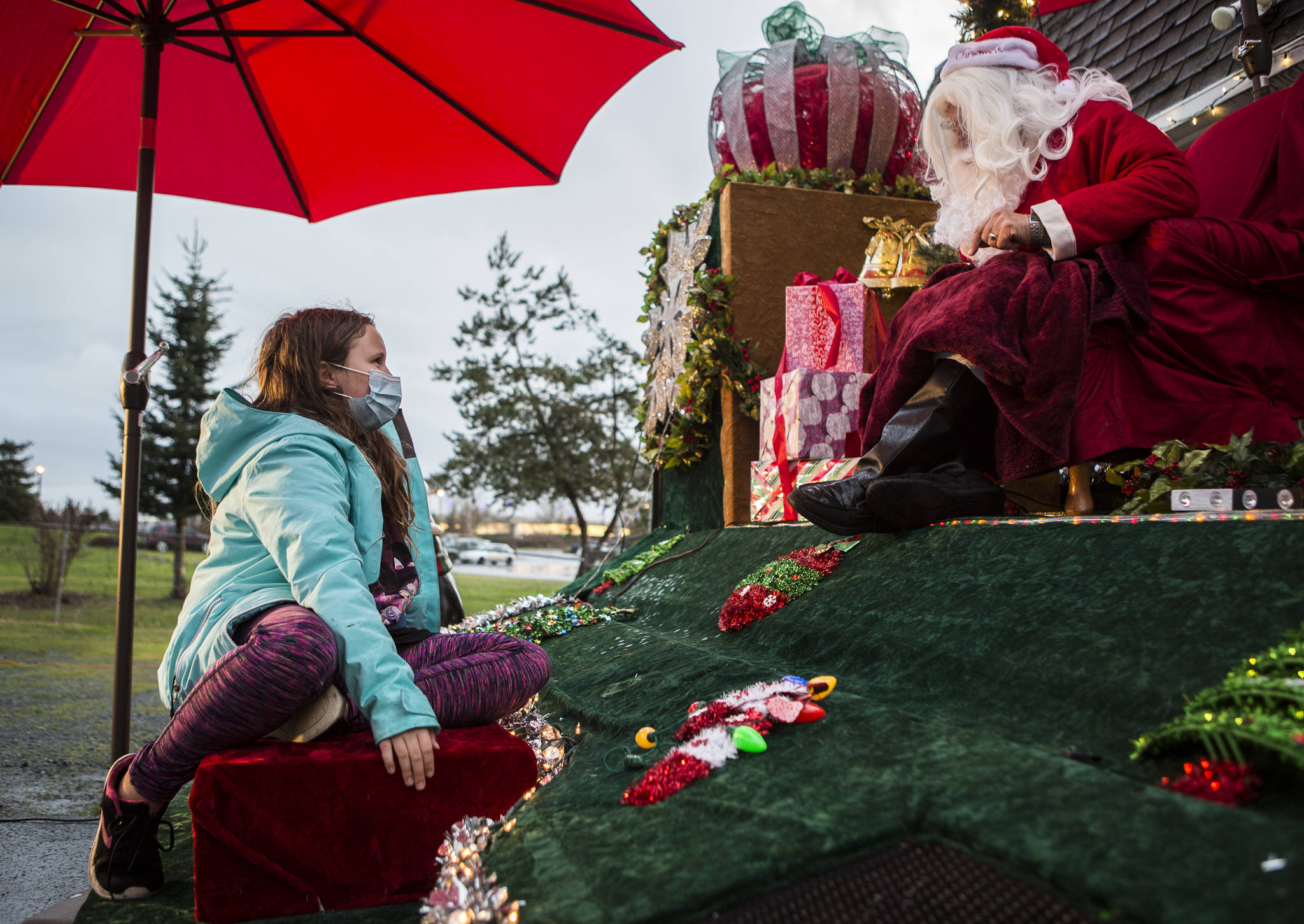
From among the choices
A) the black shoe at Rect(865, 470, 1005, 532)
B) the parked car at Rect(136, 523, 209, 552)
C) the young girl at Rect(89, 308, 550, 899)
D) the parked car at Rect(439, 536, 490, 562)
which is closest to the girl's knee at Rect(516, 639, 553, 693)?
the young girl at Rect(89, 308, 550, 899)

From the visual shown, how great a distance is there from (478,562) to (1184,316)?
16323 mm

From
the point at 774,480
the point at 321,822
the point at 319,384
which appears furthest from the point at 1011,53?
the point at 321,822

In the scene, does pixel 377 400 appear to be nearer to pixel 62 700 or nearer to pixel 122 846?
pixel 122 846

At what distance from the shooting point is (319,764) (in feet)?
4.70

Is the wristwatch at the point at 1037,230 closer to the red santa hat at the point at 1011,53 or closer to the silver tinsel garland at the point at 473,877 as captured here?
the red santa hat at the point at 1011,53

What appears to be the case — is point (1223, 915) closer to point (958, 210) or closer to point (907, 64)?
point (958, 210)


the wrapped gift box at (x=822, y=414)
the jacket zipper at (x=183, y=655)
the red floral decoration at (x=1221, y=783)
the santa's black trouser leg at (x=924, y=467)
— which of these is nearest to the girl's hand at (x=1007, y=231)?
the santa's black trouser leg at (x=924, y=467)

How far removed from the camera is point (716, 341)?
447cm

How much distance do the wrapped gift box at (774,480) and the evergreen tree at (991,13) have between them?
118 inches

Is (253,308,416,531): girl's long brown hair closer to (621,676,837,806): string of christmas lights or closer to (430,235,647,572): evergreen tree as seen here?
(621,676,837,806): string of christmas lights

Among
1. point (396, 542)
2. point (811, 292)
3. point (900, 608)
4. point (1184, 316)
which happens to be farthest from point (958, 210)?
point (396, 542)

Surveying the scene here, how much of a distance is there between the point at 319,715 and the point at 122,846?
48 centimetres

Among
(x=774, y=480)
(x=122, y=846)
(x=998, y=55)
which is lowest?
(x=122, y=846)

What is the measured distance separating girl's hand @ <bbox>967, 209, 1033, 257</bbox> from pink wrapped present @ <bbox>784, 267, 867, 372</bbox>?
133 centimetres
